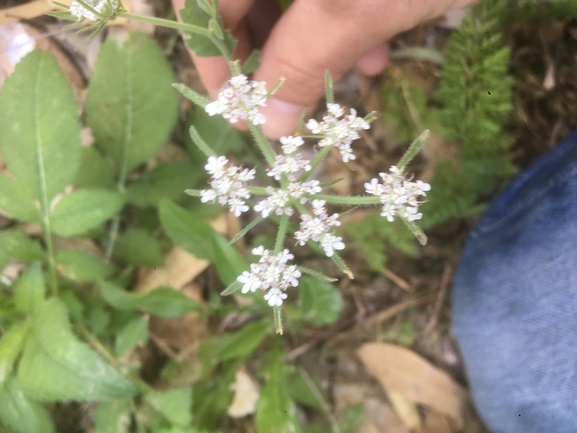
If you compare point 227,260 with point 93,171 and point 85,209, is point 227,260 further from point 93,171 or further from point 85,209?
point 93,171

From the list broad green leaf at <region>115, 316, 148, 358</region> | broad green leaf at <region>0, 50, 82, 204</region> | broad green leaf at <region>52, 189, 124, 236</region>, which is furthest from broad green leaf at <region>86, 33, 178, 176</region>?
broad green leaf at <region>115, 316, 148, 358</region>

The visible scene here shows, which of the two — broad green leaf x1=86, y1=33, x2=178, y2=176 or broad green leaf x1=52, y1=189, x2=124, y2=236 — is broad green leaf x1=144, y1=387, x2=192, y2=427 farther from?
broad green leaf x1=86, y1=33, x2=178, y2=176

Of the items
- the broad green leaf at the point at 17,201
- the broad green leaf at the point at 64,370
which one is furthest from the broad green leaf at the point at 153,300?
the broad green leaf at the point at 17,201

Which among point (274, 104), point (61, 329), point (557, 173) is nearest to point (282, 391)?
point (61, 329)

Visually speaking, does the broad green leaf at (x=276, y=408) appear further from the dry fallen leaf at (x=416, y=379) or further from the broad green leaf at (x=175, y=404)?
the dry fallen leaf at (x=416, y=379)

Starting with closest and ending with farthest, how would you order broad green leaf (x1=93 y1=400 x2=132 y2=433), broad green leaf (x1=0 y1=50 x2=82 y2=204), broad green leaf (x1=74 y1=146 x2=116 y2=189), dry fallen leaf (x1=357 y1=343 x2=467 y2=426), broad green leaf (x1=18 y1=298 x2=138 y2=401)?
broad green leaf (x1=18 y1=298 x2=138 y2=401) < broad green leaf (x1=0 y1=50 x2=82 y2=204) < broad green leaf (x1=93 y1=400 x2=132 y2=433) < broad green leaf (x1=74 y1=146 x2=116 y2=189) < dry fallen leaf (x1=357 y1=343 x2=467 y2=426)

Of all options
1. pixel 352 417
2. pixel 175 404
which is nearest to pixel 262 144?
pixel 175 404
